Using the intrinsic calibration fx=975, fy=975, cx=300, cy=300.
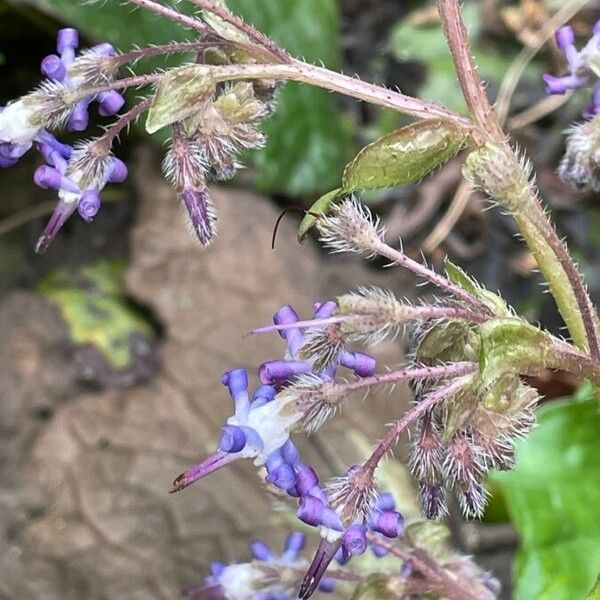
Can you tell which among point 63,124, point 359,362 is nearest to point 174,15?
point 63,124

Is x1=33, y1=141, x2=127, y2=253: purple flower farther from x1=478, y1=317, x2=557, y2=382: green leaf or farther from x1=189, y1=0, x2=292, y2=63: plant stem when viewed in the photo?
x1=478, y1=317, x2=557, y2=382: green leaf

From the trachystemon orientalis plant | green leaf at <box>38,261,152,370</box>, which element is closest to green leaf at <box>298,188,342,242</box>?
the trachystemon orientalis plant

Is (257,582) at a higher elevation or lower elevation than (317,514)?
lower

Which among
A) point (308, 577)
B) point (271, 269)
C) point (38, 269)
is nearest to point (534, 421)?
point (308, 577)

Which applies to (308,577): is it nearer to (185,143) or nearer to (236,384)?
(236,384)

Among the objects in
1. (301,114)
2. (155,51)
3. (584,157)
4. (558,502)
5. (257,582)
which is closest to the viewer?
(155,51)

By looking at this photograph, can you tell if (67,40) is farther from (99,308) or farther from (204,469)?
(99,308)
